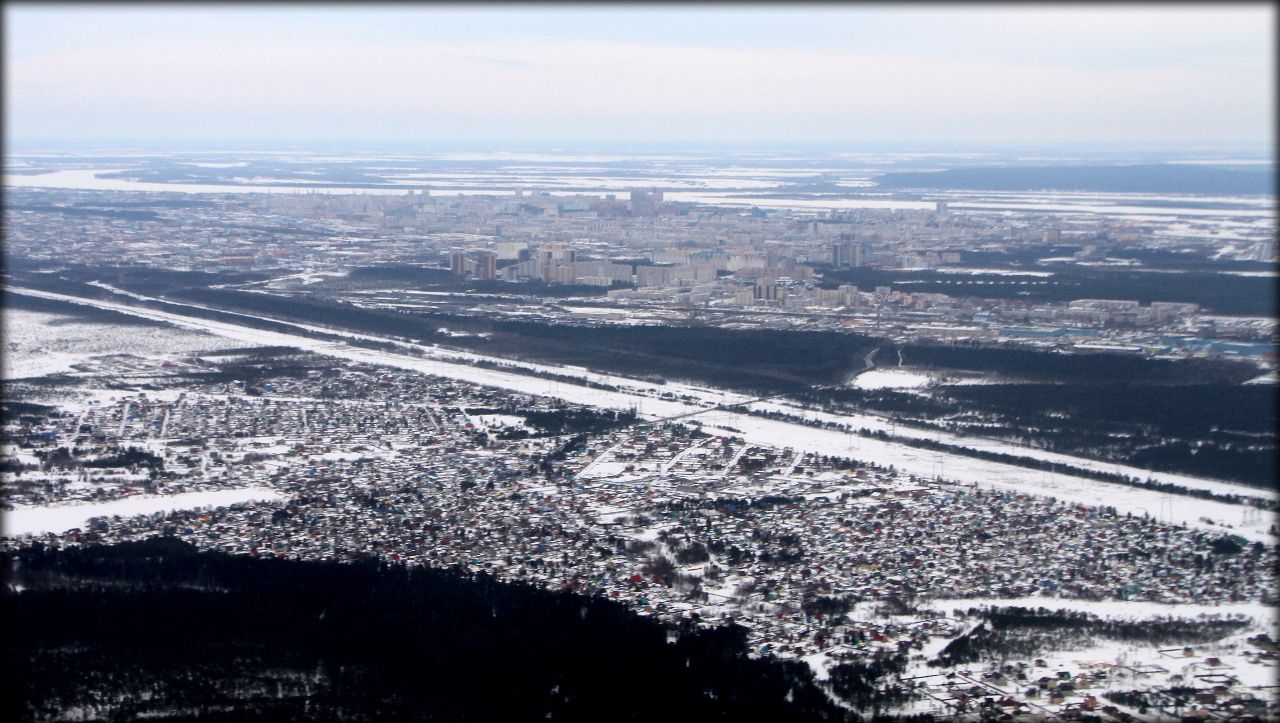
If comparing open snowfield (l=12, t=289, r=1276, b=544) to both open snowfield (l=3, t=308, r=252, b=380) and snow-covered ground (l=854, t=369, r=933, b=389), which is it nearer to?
open snowfield (l=3, t=308, r=252, b=380)

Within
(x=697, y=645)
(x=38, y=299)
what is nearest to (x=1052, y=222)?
(x=38, y=299)

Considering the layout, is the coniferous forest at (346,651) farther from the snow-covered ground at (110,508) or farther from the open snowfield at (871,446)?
the open snowfield at (871,446)

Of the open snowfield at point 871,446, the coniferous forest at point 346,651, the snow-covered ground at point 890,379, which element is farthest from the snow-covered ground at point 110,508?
the snow-covered ground at point 890,379

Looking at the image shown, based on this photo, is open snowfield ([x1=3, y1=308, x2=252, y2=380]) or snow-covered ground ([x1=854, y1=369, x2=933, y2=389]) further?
open snowfield ([x1=3, y1=308, x2=252, y2=380])

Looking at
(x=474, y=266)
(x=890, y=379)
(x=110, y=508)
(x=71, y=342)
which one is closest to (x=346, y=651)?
(x=110, y=508)

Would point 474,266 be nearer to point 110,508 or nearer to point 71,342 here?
point 71,342

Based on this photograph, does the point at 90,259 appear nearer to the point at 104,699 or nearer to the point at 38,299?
the point at 38,299

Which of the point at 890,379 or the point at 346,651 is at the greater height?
the point at 890,379

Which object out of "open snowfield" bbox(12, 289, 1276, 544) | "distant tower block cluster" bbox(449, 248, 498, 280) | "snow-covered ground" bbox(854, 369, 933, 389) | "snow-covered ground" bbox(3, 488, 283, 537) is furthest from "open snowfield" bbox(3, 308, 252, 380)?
"snow-covered ground" bbox(854, 369, 933, 389)

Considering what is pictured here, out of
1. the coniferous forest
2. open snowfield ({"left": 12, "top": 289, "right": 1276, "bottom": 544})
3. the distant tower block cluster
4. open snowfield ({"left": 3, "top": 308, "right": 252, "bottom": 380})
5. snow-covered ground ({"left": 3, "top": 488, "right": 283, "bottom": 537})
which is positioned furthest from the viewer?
the distant tower block cluster
